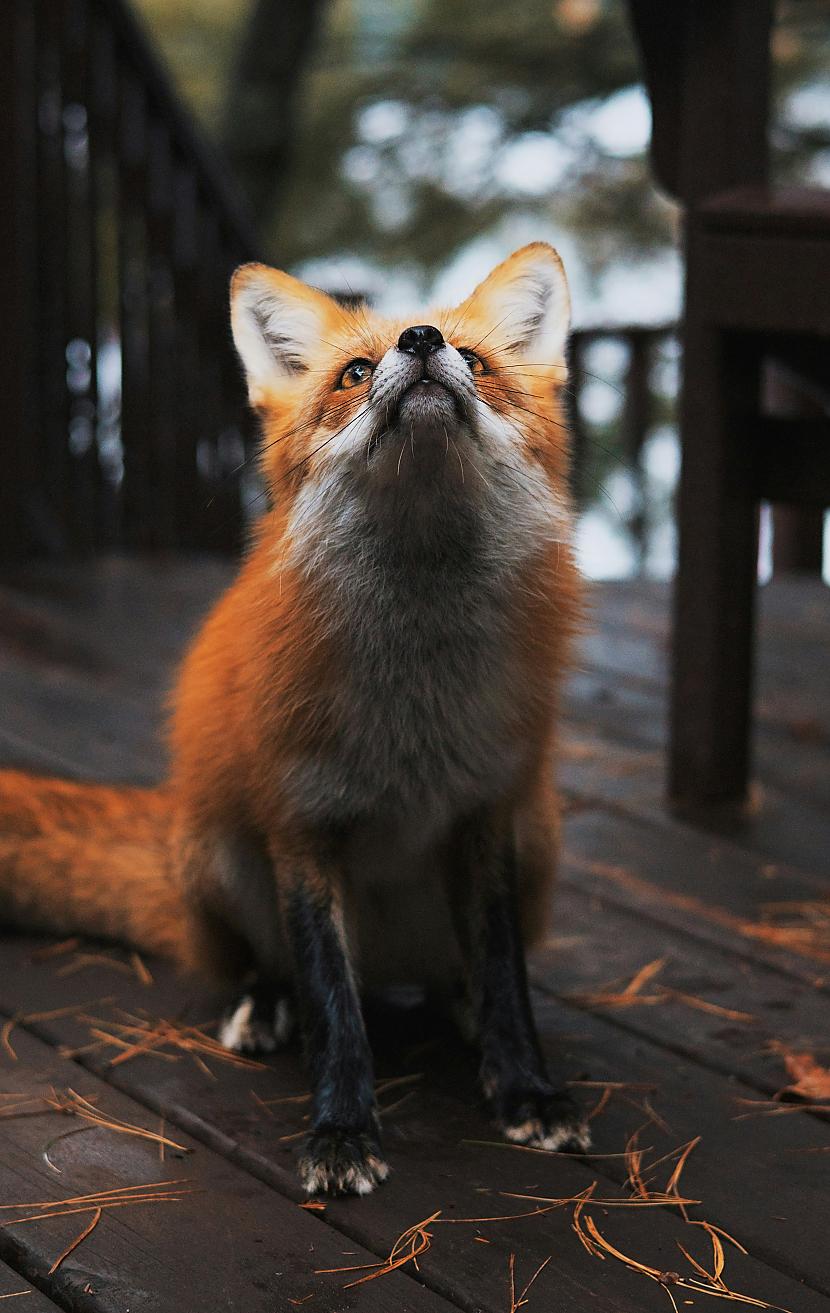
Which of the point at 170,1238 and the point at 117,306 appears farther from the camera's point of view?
the point at 117,306

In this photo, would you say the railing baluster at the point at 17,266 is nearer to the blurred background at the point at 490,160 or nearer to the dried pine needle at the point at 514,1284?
the blurred background at the point at 490,160

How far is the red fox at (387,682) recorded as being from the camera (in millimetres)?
1995

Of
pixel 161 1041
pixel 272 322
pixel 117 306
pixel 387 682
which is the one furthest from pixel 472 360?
pixel 117 306

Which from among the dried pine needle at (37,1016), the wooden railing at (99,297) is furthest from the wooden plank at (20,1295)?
the wooden railing at (99,297)

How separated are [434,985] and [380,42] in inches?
276

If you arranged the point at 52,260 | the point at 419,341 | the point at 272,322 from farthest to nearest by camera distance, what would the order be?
the point at 52,260
the point at 272,322
the point at 419,341

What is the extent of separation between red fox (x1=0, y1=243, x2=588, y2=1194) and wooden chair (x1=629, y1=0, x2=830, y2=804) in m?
1.13

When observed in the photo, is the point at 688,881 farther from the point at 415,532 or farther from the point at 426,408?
the point at 426,408

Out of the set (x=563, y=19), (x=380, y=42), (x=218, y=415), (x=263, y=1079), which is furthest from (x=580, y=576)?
(x=380, y=42)

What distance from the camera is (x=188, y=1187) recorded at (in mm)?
1887

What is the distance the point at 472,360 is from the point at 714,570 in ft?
4.81

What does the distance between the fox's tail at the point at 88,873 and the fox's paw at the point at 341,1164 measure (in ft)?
2.39

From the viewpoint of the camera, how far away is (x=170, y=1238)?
175 cm

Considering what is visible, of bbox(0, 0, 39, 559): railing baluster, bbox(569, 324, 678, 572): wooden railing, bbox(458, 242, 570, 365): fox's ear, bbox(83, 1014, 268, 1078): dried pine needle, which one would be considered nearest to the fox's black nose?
bbox(458, 242, 570, 365): fox's ear
